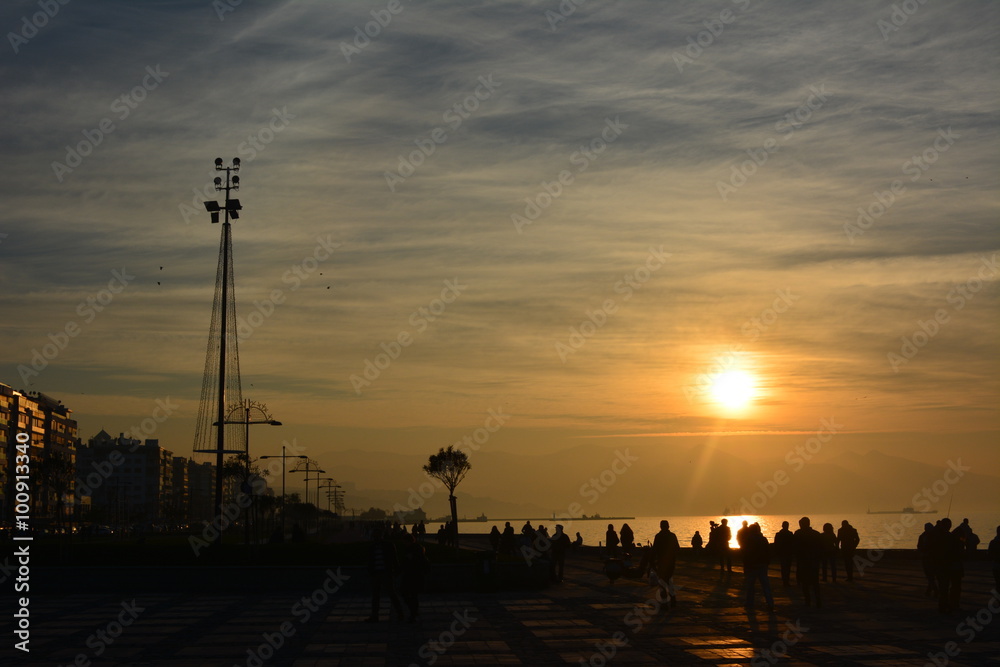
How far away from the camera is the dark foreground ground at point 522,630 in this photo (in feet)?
43.3

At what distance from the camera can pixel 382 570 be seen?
18500 mm

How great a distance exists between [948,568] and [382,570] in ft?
33.7

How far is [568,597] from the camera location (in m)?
23.5

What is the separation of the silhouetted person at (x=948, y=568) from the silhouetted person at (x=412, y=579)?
927 cm

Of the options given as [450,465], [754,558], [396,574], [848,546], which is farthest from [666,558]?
[450,465]

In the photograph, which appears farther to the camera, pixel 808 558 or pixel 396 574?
pixel 808 558

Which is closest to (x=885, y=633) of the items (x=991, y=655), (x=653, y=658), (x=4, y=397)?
(x=991, y=655)

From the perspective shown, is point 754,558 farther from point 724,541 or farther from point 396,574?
point 724,541

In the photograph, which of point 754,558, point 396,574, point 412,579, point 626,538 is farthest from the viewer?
point 626,538

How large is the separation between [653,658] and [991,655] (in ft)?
13.7

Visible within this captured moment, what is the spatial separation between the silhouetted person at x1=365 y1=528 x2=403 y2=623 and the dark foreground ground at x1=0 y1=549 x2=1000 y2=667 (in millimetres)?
393

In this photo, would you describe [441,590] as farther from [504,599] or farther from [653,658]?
[653,658]

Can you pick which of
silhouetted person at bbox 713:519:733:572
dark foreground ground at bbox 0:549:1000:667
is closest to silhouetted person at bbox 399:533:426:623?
dark foreground ground at bbox 0:549:1000:667

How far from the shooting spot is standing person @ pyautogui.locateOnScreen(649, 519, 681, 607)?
20094 mm
